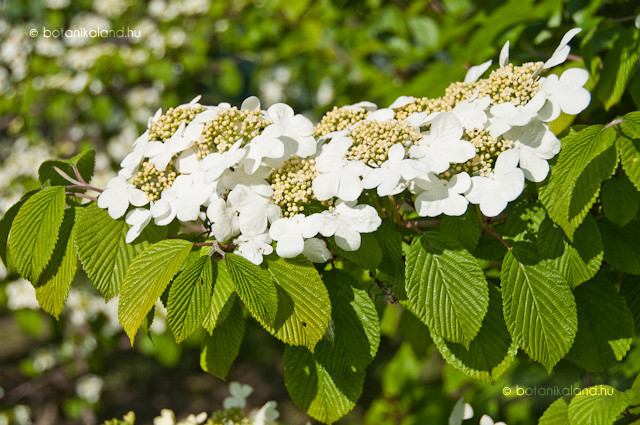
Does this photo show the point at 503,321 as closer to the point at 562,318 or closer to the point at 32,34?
the point at 562,318

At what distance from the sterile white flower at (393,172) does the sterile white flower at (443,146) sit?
20 mm

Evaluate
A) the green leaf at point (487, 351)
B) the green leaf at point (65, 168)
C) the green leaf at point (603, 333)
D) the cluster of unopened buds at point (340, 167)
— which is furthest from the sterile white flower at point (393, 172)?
the green leaf at point (65, 168)

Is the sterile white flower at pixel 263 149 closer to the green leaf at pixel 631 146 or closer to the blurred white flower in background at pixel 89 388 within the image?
the green leaf at pixel 631 146

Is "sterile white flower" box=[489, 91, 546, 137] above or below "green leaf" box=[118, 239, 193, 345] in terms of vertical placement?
above

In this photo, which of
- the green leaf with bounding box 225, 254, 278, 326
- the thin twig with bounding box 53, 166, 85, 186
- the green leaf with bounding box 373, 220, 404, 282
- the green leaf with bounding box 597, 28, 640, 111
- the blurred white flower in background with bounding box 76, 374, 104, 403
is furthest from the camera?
the blurred white flower in background with bounding box 76, 374, 104, 403

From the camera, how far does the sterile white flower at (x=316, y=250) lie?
2.11ft

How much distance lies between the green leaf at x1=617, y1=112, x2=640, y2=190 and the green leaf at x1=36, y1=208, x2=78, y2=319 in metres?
0.67

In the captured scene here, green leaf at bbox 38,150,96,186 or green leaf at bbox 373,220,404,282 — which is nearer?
green leaf at bbox 373,220,404,282

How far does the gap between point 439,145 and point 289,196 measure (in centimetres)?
18

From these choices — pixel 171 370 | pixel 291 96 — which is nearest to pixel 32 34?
pixel 291 96

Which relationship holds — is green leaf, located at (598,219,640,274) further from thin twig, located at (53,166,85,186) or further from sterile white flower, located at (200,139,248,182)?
thin twig, located at (53,166,85,186)

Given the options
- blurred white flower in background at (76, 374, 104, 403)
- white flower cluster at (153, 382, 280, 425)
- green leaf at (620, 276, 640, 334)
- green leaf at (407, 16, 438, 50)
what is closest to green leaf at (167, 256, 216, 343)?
white flower cluster at (153, 382, 280, 425)

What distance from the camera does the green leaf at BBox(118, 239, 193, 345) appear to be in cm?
59

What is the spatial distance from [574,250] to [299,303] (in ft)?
1.11
